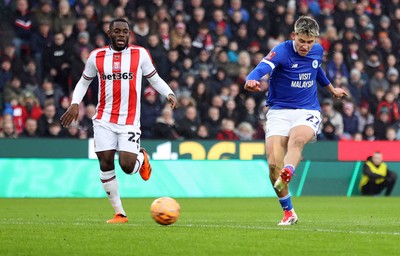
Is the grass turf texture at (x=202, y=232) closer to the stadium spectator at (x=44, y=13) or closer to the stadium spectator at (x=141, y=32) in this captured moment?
the stadium spectator at (x=44, y=13)

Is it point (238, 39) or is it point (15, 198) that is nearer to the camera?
point (15, 198)

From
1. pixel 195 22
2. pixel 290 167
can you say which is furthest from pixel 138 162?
pixel 195 22

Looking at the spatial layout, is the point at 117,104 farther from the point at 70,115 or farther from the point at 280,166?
the point at 280,166

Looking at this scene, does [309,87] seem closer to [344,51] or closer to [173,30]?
[173,30]

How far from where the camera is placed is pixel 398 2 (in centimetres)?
2822

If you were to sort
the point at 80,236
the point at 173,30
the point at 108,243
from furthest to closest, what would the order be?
1. the point at 173,30
2. the point at 80,236
3. the point at 108,243

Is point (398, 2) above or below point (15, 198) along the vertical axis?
above

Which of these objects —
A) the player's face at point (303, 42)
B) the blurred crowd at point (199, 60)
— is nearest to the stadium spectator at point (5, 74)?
the blurred crowd at point (199, 60)

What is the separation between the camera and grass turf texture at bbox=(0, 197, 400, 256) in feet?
30.1

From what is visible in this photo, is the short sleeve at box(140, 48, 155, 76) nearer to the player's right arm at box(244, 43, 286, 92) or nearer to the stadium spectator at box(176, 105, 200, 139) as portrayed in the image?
the player's right arm at box(244, 43, 286, 92)

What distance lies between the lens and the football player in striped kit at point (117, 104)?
12508mm

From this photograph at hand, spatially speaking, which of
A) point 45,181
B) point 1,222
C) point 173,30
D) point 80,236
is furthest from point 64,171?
point 80,236

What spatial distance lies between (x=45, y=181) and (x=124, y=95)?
8414 millimetres

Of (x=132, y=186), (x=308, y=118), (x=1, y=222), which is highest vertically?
(x=308, y=118)
